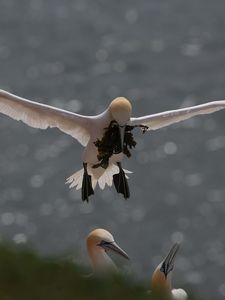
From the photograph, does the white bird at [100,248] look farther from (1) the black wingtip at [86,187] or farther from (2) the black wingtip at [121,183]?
(2) the black wingtip at [121,183]

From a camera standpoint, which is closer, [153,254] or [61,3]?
[153,254]

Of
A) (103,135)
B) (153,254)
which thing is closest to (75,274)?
(103,135)

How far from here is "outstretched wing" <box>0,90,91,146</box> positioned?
18969 millimetres

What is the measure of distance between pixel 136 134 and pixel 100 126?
105 ft

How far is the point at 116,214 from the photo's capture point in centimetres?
4678

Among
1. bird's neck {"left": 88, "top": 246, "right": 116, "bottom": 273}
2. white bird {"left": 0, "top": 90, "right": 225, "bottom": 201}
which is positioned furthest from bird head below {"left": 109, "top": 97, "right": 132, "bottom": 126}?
bird's neck {"left": 88, "top": 246, "right": 116, "bottom": 273}

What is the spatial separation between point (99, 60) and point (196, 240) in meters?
10.5

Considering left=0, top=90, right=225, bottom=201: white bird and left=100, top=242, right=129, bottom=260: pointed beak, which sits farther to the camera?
left=100, top=242, right=129, bottom=260: pointed beak

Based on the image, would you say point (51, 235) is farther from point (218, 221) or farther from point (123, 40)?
point (123, 40)

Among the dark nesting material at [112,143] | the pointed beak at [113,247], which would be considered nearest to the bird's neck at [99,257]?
the pointed beak at [113,247]

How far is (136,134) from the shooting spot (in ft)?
165

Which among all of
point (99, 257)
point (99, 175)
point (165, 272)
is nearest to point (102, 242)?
point (99, 257)

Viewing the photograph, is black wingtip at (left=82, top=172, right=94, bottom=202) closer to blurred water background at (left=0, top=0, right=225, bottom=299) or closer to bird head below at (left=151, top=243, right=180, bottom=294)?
bird head below at (left=151, top=243, right=180, bottom=294)

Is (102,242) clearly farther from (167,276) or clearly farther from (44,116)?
(44,116)
